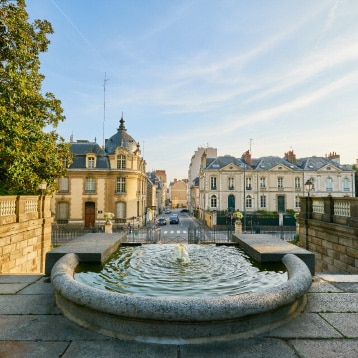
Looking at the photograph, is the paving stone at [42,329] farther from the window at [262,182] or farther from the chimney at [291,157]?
the chimney at [291,157]

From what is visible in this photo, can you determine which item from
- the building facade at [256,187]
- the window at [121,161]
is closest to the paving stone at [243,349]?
the window at [121,161]

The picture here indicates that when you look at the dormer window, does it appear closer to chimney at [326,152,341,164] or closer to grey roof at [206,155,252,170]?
grey roof at [206,155,252,170]

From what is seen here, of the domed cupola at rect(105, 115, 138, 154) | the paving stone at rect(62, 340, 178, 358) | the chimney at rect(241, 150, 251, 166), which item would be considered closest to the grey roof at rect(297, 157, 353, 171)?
the chimney at rect(241, 150, 251, 166)

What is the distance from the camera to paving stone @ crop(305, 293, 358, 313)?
15.7 feet

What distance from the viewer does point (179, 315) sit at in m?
3.63

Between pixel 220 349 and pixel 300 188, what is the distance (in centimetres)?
4932

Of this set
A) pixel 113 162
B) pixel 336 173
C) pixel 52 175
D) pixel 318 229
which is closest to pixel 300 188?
pixel 336 173

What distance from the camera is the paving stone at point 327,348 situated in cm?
342

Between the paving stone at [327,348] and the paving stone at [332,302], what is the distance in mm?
1064

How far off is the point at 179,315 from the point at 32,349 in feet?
6.39

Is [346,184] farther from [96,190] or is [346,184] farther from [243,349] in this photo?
[243,349]

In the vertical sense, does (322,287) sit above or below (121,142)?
below

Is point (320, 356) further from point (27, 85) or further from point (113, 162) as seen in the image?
point (113, 162)

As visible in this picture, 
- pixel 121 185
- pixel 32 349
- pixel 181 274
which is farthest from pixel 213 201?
pixel 32 349
